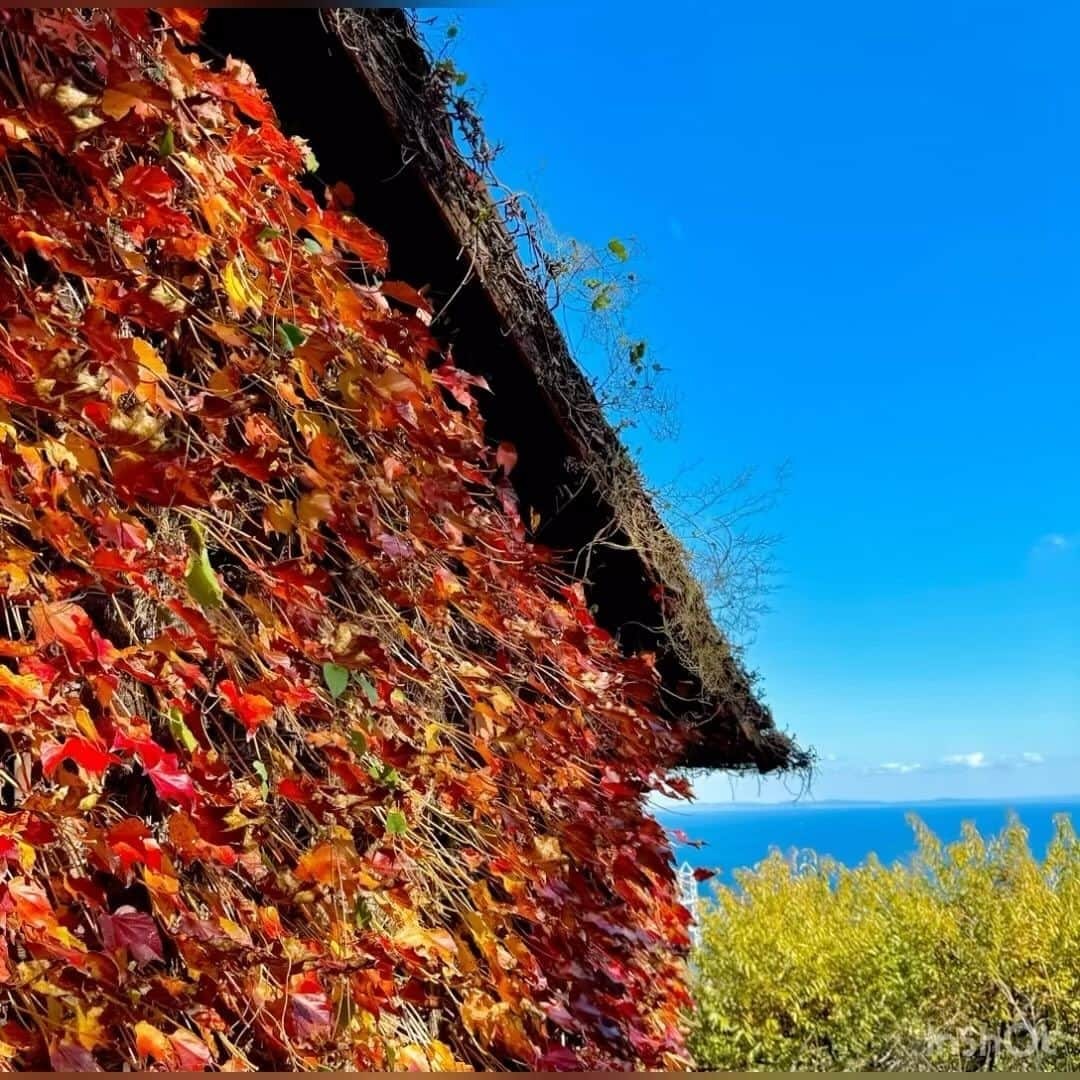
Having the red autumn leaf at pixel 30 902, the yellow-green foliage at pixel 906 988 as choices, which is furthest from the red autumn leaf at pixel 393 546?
the yellow-green foliage at pixel 906 988

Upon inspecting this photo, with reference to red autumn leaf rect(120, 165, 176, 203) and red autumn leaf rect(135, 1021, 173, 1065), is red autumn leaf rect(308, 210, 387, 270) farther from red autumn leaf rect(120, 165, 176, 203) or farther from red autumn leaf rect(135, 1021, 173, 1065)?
red autumn leaf rect(135, 1021, 173, 1065)

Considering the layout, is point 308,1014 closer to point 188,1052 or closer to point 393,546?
point 188,1052

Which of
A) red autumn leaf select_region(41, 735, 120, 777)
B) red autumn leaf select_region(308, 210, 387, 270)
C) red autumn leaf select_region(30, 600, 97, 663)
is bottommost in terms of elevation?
red autumn leaf select_region(41, 735, 120, 777)

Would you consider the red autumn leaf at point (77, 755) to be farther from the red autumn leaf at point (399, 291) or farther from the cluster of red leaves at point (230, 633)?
the red autumn leaf at point (399, 291)

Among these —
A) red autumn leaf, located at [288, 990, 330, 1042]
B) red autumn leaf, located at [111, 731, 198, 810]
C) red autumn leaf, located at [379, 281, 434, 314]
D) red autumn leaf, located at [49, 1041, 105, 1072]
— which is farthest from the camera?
red autumn leaf, located at [379, 281, 434, 314]

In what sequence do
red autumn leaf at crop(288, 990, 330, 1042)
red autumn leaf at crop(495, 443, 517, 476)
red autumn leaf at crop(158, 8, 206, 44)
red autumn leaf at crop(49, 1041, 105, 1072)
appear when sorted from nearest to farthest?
1. red autumn leaf at crop(49, 1041, 105, 1072)
2. red autumn leaf at crop(288, 990, 330, 1042)
3. red autumn leaf at crop(158, 8, 206, 44)
4. red autumn leaf at crop(495, 443, 517, 476)

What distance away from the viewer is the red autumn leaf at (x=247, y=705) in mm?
1140

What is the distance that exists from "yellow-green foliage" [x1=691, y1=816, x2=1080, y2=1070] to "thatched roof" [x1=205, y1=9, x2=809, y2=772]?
184 inches

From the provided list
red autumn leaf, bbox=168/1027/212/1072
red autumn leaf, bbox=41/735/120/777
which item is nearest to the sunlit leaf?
red autumn leaf, bbox=41/735/120/777

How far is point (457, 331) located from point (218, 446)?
1003 mm

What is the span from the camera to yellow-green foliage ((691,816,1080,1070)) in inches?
271

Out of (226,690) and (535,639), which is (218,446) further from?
(535,639)

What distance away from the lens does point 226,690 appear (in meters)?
1.13

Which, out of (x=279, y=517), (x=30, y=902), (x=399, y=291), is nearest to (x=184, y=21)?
(x=399, y=291)
